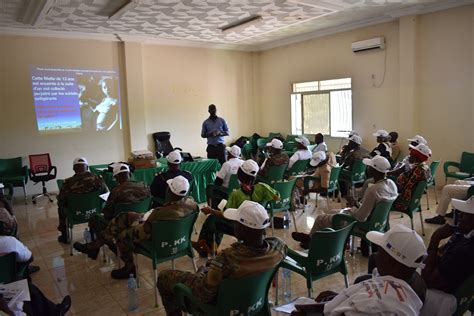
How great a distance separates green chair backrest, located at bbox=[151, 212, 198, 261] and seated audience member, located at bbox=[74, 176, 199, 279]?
70 millimetres

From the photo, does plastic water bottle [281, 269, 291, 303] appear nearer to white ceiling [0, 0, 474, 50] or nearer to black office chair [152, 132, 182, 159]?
white ceiling [0, 0, 474, 50]

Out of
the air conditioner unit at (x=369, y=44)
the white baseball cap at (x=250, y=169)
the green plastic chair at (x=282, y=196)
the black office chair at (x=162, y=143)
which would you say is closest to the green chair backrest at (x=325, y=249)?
the white baseball cap at (x=250, y=169)

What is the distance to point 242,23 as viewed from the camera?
7723 mm

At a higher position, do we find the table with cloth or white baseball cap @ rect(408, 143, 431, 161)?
white baseball cap @ rect(408, 143, 431, 161)

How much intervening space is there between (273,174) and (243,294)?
12.3ft

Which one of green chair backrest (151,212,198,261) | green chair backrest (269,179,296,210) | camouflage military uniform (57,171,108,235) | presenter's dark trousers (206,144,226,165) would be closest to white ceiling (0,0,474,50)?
presenter's dark trousers (206,144,226,165)

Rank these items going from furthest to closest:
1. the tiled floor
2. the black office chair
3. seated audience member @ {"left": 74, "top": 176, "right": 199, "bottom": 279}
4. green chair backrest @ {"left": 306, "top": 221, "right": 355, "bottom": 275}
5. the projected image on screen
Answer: the black office chair, the projected image on screen, the tiled floor, seated audience member @ {"left": 74, "top": 176, "right": 199, "bottom": 279}, green chair backrest @ {"left": 306, "top": 221, "right": 355, "bottom": 275}

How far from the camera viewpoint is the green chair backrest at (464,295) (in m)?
2.13

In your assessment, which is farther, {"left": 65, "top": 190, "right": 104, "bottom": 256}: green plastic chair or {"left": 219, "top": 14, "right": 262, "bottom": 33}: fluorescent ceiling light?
{"left": 219, "top": 14, "right": 262, "bottom": 33}: fluorescent ceiling light

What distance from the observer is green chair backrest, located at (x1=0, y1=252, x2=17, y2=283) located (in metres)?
2.51

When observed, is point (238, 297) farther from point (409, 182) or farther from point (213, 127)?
point (213, 127)

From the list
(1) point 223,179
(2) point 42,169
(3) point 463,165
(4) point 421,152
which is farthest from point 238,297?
(2) point 42,169

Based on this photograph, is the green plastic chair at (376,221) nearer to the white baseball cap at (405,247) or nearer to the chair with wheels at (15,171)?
the white baseball cap at (405,247)

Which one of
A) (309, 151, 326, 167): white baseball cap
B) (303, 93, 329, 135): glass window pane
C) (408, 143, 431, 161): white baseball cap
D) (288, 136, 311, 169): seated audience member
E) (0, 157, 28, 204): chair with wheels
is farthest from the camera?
(303, 93, 329, 135): glass window pane
